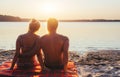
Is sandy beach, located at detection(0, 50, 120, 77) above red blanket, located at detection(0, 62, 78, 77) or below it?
below

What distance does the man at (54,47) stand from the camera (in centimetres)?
802

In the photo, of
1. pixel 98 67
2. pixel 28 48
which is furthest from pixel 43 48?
pixel 98 67

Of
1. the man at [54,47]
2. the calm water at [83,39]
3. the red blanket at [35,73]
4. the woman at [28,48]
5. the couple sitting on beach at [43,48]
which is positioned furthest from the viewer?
the calm water at [83,39]

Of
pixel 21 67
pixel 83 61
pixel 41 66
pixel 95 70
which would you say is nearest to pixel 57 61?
pixel 41 66

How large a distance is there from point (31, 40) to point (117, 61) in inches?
386

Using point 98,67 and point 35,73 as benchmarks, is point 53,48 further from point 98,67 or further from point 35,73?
point 98,67

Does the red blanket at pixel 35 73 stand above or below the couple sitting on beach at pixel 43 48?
below

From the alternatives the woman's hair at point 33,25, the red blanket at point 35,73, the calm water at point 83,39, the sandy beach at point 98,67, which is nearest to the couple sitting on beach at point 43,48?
the woman's hair at point 33,25

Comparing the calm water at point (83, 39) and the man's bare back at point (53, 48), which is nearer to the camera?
the man's bare back at point (53, 48)

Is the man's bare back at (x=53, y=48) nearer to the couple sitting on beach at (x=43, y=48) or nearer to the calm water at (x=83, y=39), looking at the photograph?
the couple sitting on beach at (x=43, y=48)

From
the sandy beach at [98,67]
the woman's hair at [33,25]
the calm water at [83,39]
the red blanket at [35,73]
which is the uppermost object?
the woman's hair at [33,25]

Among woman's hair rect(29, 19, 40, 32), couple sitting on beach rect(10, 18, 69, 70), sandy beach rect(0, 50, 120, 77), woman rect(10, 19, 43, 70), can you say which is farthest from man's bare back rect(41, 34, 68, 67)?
sandy beach rect(0, 50, 120, 77)

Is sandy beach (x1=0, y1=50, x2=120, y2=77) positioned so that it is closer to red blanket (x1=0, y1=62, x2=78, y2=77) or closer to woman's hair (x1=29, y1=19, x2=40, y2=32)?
red blanket (x1=0, y1=62, x2=78, y2=77)

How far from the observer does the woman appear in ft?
27.3
